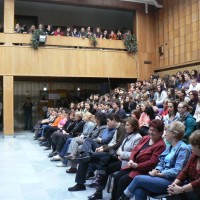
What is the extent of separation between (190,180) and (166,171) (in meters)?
0.32

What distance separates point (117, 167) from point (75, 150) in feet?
6.43

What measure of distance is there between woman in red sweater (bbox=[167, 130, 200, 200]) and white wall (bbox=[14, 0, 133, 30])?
13269mm

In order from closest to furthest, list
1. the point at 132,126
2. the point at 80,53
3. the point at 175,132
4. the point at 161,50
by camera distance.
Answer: the point at 175,132
the point at 132,126
the point at 80,53
the point at 161,50

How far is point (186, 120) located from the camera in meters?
4.80

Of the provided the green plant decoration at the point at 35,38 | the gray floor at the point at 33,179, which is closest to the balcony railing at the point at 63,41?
the green plant decoration at the point at 35,38

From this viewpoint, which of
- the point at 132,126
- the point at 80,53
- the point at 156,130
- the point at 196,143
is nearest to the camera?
the point at 196,143

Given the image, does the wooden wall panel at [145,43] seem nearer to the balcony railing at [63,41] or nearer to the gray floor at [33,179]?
the balcony railing at [63,41]

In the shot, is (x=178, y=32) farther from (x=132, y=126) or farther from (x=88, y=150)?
(x=132, y=126)

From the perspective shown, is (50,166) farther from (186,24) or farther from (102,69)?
(186,24)

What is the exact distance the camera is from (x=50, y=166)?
6352mm

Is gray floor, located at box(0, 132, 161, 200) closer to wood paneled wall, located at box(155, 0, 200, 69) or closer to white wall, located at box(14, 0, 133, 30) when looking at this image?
wood paneled wall, located at box(155, 0, 200, 69)

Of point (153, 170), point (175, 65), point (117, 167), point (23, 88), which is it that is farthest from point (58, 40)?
point (153, 170)

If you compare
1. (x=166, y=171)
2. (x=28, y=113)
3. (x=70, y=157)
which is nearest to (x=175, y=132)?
(x=166, y=171)

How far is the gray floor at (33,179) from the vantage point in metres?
4.44
